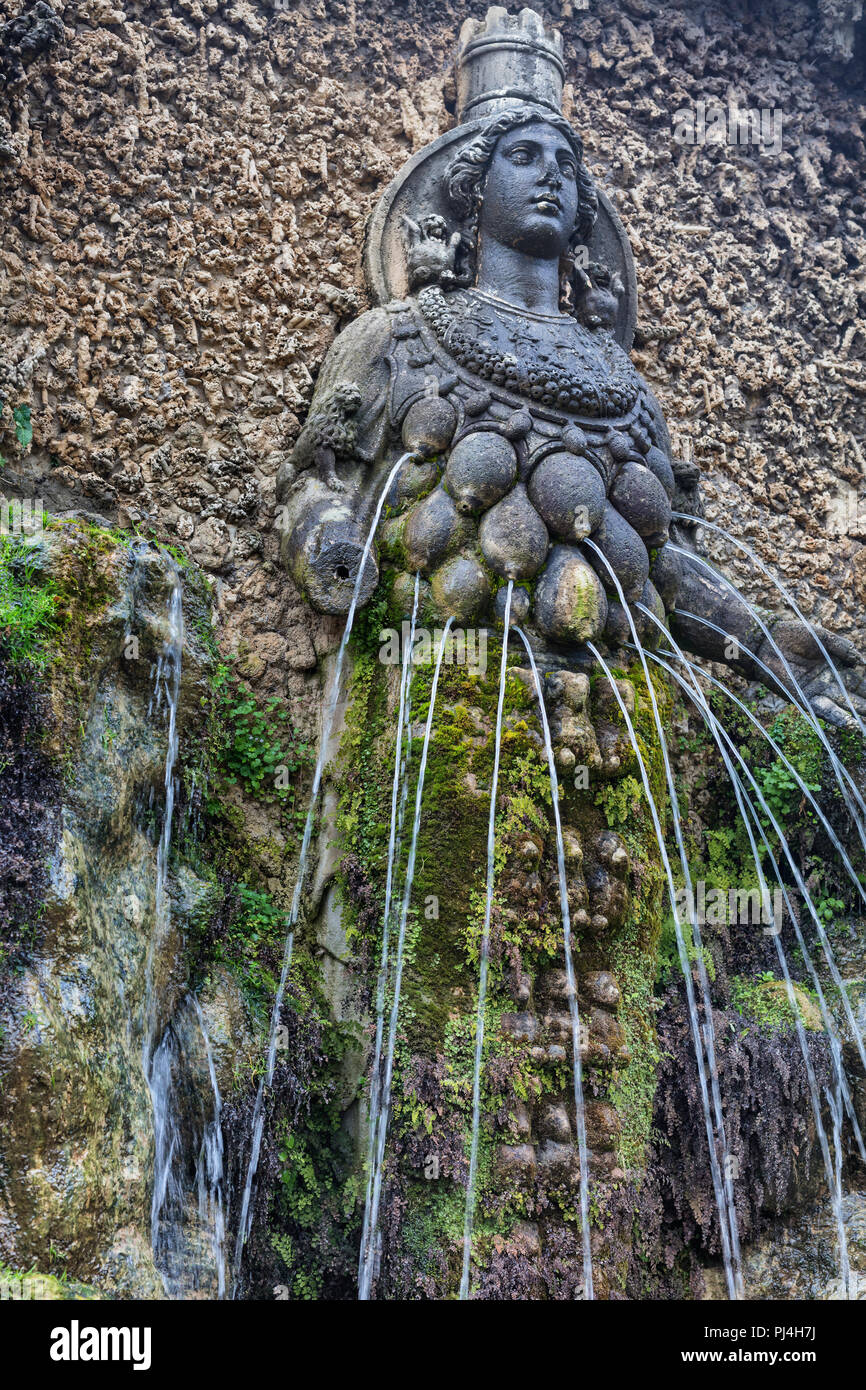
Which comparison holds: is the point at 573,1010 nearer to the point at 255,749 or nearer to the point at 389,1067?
the point at 389,1067

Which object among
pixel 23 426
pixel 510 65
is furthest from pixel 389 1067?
pixel 510 65

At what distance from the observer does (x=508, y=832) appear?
15.4 feet

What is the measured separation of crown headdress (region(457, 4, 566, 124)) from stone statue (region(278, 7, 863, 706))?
0.01m

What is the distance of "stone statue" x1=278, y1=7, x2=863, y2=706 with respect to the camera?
5.15m

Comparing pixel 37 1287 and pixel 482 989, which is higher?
pixel 482 989

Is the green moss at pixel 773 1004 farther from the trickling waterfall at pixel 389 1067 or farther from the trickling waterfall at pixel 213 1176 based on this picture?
the trickling waterfall at pixel 213 1176

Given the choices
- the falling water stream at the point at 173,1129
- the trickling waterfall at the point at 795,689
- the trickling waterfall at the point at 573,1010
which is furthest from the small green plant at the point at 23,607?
the trickling waterfall at the point at 795,689

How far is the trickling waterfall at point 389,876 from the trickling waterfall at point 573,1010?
1.63ft

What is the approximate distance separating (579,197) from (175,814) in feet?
11.8

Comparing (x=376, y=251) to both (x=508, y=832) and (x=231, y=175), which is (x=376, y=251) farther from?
(x=508, y=832)

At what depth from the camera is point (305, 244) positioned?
20.8 feet

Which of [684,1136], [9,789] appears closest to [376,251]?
[9,789]

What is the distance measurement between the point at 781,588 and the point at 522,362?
6.68 ft

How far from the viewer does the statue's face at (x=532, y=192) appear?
5.84 m
